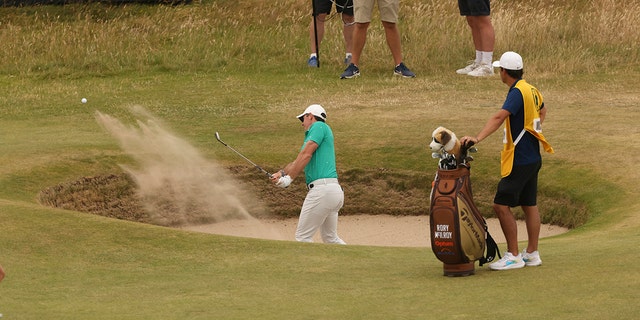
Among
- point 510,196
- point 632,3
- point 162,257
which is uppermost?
point 510,196

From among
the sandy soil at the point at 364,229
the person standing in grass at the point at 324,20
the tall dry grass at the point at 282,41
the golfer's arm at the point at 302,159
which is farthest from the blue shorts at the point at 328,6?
the golfer's arm at the point at 302,159

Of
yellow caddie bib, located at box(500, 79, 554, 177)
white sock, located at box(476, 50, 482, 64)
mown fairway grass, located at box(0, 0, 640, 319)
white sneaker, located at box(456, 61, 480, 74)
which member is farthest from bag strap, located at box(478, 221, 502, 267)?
white sneaker, located at box(456, 61, 480, 74)

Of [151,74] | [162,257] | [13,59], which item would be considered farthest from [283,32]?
[162,257]

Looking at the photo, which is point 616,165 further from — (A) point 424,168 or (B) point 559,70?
(B) point 559,70

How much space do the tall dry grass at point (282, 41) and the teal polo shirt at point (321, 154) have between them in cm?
924

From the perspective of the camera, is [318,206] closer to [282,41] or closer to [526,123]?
[526,123]

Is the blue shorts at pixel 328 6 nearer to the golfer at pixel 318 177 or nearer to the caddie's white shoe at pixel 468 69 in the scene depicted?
the caddie's white shoe at pixel 468 69

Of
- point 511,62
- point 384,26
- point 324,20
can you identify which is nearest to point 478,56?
point 384,26

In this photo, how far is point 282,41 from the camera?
Answer: 24.3 m

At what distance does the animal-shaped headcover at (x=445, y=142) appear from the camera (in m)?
9.68

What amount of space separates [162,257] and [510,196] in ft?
10.1

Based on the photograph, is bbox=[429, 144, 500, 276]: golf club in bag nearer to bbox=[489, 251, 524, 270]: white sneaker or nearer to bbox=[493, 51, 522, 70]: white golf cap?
bbox=[489, 251, 524, 270]: white sneaker

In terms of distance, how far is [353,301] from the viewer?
8.86 meters

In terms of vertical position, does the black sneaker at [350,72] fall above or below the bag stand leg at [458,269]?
below
